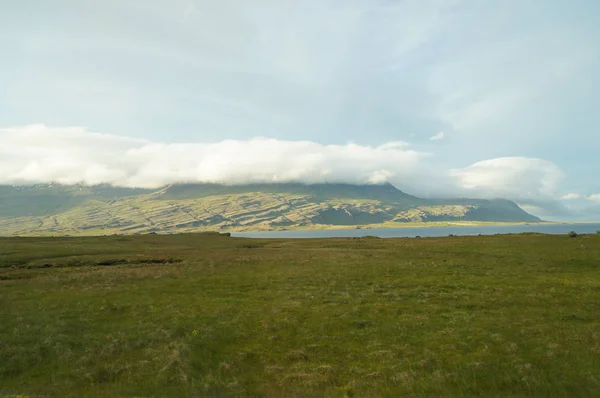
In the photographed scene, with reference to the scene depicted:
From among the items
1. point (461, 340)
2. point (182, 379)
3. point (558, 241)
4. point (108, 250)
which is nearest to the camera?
point (182, 379)

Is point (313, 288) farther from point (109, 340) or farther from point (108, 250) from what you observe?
point (108, 250)

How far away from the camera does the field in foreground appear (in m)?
15.1

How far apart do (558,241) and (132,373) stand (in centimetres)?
8325

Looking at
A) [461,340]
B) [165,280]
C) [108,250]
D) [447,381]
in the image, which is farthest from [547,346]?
[108,250]

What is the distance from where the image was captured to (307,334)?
21.9 meters

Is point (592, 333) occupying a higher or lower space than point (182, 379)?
higher

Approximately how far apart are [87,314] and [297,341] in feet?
59.3

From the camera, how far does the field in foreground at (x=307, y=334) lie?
1514 centimetres

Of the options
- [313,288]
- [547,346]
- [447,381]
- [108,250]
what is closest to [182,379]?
[447,381]

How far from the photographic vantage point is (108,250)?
75.8m

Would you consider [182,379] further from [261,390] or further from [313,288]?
[313,288]

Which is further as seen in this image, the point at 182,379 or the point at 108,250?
the point at 108,250

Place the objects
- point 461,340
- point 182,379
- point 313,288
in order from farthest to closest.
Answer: point 313,288, point 461,340, point 182,379

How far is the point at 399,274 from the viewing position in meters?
43.1
